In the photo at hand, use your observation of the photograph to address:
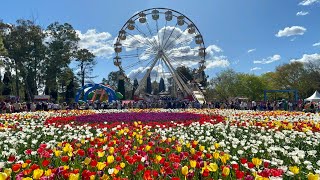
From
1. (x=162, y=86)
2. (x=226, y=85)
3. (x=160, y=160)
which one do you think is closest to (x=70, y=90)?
(x=226, y=85)

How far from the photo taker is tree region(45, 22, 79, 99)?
56.8 meters

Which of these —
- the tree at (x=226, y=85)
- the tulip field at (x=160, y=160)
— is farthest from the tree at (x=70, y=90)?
the tulip field at (x=160, y=160)

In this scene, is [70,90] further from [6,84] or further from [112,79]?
[112,79]

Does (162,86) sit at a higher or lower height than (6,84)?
higher

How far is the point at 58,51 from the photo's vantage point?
5766 cm

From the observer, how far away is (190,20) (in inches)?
1676

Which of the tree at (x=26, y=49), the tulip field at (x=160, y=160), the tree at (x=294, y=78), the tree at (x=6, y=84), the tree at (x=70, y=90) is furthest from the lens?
the tree at (x=294, y=78)

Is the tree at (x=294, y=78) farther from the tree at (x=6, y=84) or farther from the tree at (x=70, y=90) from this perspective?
the tree at (x=6, y=84)

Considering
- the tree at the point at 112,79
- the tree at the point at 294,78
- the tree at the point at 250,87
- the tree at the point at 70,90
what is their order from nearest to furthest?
A: 1. the tree at the point at 70,90
2. the tree at the point at 294,78
3. the tree at the point at 250,87
4. the tree at the point at 112,79

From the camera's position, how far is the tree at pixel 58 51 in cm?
5681

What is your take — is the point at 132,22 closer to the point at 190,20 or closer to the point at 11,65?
the point at 190,20

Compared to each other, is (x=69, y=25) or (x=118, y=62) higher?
(x=69, y=25)

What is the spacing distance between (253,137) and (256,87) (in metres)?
Result: 75.7

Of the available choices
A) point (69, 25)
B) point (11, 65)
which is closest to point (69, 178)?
point (11, 65)
